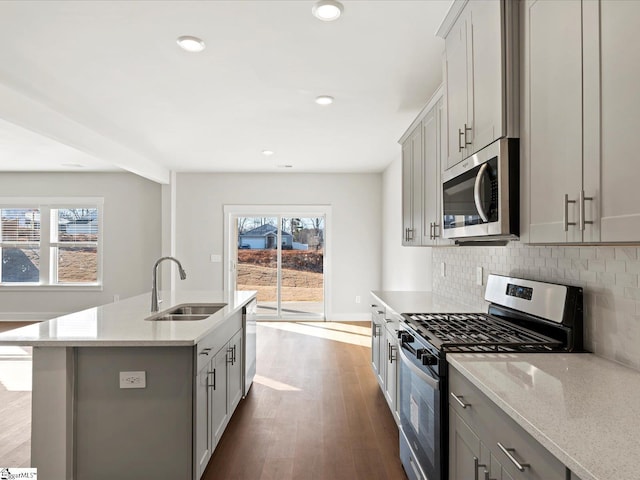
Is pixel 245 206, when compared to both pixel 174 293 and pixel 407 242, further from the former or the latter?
pixel 407 242

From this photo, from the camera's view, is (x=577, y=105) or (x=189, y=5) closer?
(x=577, y=105)

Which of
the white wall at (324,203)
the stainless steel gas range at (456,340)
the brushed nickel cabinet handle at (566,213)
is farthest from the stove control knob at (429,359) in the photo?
the white wall at (324,203)

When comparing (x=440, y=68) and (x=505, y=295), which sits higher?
(x=440, y=68)

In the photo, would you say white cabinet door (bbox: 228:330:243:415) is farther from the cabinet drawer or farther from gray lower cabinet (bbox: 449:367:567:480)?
gray lower cabinet (bbox: 449:367:567:480)

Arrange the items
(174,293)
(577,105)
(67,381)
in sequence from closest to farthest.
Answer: (577,105) → (67,381) → (174,293)

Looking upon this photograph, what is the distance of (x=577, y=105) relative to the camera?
127cm

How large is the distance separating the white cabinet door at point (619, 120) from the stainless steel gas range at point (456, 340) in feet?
2.37

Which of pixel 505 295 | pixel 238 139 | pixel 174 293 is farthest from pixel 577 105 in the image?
pixel 238 139

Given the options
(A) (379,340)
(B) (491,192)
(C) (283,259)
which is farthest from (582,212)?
(C) (283,259)

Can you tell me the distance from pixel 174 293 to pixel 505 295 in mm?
2943

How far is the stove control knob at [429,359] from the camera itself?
1.73 meters

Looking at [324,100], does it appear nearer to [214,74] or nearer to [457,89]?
[214,74]

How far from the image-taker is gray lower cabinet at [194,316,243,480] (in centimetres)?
212

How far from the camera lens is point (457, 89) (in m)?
2.09
